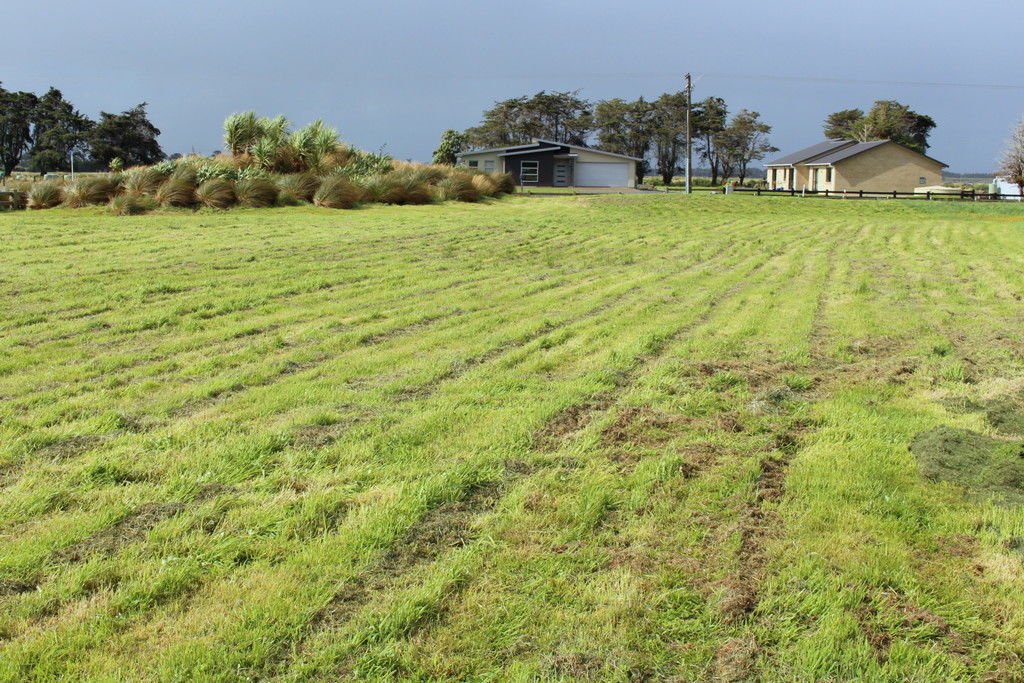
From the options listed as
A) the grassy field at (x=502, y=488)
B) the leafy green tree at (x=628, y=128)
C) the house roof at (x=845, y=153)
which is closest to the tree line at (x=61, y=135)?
the leafy green tree at (x=628, y=128)

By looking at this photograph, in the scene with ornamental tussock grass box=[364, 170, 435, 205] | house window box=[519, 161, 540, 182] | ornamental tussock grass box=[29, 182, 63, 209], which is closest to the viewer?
ornamental tussock grass box=[29, 182, 63, 209]

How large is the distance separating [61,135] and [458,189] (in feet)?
155

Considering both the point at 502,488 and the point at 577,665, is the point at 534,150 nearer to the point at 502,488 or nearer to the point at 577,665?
the point at 502,488

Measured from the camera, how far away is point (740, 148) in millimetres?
75500

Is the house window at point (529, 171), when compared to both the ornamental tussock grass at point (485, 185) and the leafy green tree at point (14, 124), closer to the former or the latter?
the ornamental tussock grass at point (485, 185)

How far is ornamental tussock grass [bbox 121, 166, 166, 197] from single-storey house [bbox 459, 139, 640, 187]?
32.0m

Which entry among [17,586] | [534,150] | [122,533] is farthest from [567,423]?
[534,150]

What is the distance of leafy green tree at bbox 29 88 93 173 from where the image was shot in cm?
6116

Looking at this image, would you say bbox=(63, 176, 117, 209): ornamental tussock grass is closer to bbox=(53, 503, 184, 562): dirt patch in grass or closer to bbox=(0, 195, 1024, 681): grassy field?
bbox=(0, 195, 1024, 681): grassy field

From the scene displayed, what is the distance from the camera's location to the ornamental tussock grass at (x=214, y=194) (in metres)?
20.4

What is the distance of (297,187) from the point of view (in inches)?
887

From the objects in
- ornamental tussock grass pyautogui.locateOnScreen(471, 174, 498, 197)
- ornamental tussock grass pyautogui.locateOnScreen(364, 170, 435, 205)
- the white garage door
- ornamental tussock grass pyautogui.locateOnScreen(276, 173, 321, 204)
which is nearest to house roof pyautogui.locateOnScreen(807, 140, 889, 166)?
the white garage door

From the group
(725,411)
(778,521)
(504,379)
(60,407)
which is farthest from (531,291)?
(778,521)

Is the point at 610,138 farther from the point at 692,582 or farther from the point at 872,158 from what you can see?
the point at 692,582
